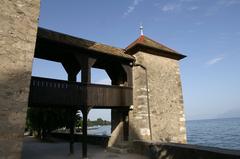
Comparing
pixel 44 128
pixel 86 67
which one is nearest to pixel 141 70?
pixel 86 67

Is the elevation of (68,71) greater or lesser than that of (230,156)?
greater

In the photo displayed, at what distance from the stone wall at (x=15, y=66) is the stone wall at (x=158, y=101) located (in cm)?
605

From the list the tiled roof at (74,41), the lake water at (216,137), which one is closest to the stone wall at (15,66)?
the tiled roof at (74,41)

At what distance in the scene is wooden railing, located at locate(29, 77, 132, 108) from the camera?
29.9 feet

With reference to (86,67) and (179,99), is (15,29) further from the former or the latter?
(179,99)

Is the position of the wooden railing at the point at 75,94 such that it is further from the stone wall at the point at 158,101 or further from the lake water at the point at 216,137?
the lake water at the point at 216,137

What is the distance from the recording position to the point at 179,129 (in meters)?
13.3

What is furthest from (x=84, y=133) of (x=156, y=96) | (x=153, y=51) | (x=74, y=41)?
(x=153, y=51)

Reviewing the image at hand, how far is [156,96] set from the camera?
1261cm

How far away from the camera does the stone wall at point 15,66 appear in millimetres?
7127

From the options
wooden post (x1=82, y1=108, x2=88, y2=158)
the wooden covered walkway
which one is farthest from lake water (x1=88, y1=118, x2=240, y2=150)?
wooden post (x1=82, y1=108, x2=88, y2=158)

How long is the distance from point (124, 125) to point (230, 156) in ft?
26.0

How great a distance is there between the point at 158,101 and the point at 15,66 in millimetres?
7937

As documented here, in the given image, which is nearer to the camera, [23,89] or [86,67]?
[23,89]
